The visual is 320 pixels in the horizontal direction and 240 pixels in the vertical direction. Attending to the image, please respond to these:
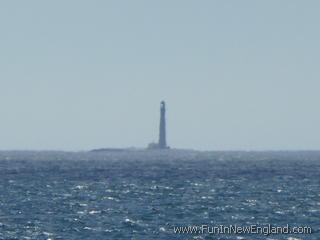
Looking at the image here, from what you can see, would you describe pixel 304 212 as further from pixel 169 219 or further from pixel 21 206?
pixel 21 206

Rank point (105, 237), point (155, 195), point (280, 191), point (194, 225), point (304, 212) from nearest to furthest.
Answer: point (105, 237), point (194, 225), point (304, 212), point (155, 195), point (280, 191)

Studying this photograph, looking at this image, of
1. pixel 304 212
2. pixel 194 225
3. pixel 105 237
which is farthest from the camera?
pixel 304 212

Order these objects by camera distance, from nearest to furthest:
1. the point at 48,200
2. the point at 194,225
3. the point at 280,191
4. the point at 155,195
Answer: the point at 194,225 → the point at 48,200 → the point at 155,195 → the point at 280,191

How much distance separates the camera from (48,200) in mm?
68000

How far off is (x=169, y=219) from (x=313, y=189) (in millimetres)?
32458

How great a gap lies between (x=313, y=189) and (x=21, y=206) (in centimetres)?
3450

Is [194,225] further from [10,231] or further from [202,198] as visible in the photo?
[202,198]

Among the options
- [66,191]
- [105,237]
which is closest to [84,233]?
[105,237]

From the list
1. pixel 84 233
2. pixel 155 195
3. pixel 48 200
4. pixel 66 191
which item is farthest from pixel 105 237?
pixel 66 191

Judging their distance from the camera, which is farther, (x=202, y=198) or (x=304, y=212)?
(x=202, y=198)

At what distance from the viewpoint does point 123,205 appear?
Result: 6334cm

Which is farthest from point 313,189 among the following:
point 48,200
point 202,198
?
point 48,200

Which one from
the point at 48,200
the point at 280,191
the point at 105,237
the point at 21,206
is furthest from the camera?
the point at 280,191

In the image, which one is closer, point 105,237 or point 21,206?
point 105,237
